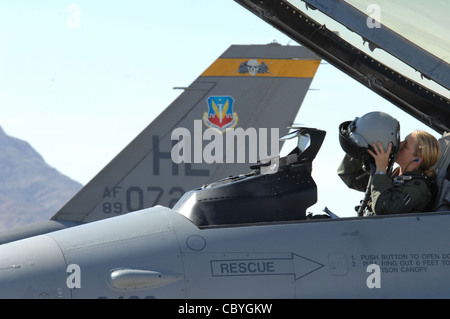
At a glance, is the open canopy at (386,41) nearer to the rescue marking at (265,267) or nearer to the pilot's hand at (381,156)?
the pilot's hand at (381,156)

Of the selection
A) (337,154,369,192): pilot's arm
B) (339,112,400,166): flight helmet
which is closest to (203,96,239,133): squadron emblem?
(337,154,369,192): pilot's arm

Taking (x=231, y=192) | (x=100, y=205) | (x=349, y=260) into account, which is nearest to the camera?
(x=349, y=260)

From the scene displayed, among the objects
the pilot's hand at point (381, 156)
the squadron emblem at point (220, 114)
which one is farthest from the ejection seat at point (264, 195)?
the squadron emblem at point (220, 114)

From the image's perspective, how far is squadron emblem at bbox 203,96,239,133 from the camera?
9.79 m

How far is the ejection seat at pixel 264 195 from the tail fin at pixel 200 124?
228 inches

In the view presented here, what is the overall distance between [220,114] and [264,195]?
20.6 ft

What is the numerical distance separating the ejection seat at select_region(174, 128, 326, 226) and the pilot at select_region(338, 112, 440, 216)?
0.72ft

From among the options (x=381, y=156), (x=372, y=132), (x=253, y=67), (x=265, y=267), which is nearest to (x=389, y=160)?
(x=381, y=156)

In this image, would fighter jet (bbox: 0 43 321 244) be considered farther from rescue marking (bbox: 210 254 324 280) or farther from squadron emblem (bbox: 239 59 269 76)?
rescue marking (bbox: 210 254 324 280)

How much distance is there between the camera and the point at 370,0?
404 centimetres

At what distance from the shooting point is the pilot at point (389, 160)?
12.3 feet
